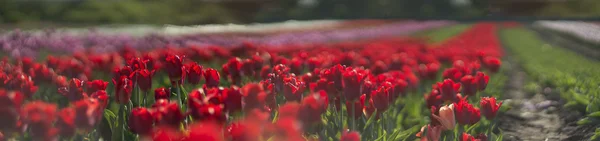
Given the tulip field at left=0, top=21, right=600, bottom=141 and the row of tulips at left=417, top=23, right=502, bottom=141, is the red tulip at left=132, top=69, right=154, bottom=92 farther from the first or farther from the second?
the row of tulips at left=417, top=23, right=502, bottom=141

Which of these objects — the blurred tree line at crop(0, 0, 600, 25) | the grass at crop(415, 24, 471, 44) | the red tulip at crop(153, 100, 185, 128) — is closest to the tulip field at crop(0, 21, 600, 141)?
the red tulip at crop(153, 100, 185, 128)

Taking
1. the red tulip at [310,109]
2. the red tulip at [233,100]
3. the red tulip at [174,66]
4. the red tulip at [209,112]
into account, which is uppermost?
the red tulip at [209,112]

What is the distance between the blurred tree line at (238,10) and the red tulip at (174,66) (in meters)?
28.9

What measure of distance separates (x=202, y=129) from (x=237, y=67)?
2.45 metres

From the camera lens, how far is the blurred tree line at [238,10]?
3331 cm

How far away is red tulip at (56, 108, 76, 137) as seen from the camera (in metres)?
2.11

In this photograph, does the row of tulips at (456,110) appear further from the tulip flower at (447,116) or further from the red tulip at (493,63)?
the red tulip at (493,63)

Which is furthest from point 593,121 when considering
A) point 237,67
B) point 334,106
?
point 237,67

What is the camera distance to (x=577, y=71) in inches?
333

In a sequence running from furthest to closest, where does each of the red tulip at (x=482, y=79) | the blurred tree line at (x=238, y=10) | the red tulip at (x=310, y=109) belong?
the blurred tree line at (x=238, y=10)
the red tulip at (x=482, y=79)
the red tulip at (x=310, y=109)

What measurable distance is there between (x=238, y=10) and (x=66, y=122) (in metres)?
49.8

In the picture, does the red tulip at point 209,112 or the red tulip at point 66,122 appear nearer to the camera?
the red tulip at point 209,112

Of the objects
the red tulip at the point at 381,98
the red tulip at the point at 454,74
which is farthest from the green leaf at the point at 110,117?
Answer: the red tulip at the point at 454,74

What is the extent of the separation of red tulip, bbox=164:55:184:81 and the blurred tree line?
28914mm
